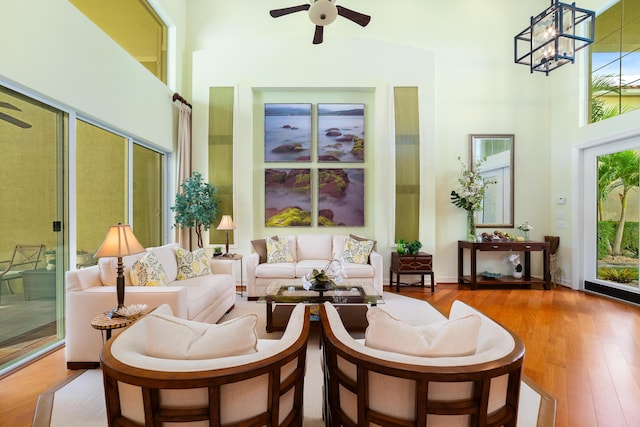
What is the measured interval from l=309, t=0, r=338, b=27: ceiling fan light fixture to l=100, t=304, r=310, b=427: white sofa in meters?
3.24

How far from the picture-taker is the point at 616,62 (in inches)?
193

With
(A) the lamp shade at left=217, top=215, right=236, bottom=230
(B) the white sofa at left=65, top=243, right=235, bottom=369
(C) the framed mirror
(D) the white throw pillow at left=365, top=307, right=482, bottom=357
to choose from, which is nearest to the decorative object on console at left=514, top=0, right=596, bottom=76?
(C) the framed mirror

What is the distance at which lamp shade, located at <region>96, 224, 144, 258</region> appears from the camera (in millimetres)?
2408

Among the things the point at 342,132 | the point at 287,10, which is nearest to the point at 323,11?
the point at 287,10

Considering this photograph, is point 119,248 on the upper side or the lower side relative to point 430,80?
lower

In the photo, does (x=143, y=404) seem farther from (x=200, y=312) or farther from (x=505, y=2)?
(x=505, y=2)

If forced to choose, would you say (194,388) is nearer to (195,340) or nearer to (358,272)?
(195,340)

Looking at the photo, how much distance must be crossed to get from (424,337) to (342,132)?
4986 millimetres

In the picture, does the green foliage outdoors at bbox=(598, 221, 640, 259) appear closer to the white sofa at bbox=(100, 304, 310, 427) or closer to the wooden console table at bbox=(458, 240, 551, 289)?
the wooden console table at bbox=(458, 240, 551, 289)

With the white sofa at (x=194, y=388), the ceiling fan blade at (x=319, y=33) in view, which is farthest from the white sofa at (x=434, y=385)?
the ceiling fan blade at (x=319, y=33)

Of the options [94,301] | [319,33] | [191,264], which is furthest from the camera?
[191,264]

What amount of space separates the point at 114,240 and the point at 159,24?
441 cm

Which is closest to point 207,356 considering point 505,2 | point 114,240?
point 114,240

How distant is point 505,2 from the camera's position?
233 inches
